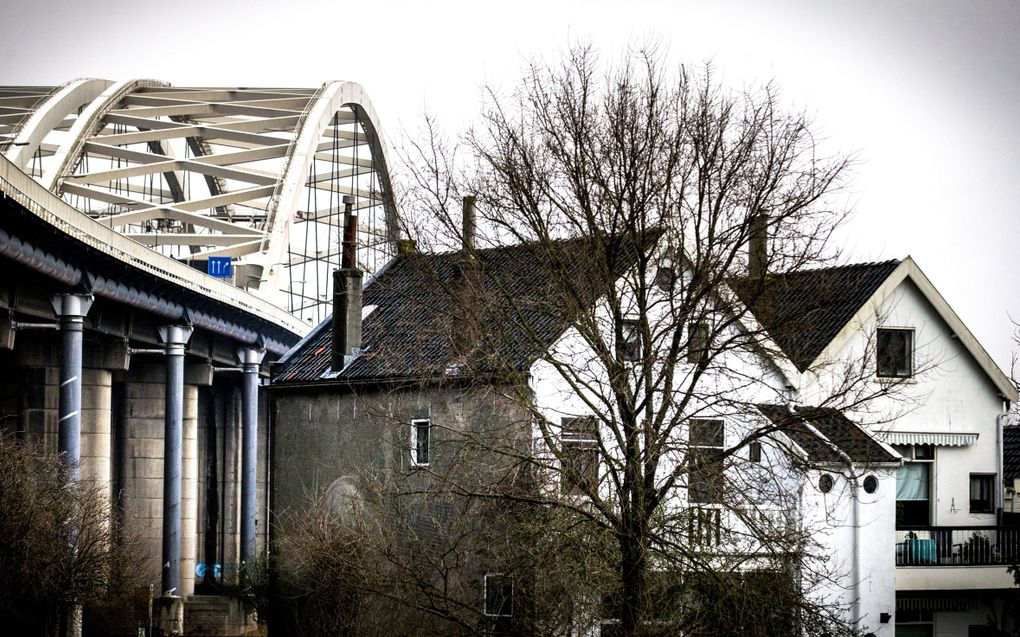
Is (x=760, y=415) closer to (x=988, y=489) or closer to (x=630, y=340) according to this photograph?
(x=630, y=340)

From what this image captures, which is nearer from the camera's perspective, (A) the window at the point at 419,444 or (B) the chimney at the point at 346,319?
(A) the window at the point at 419,444

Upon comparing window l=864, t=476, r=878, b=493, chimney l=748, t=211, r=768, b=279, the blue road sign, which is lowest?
window l=864, t=476, r=878, b=493

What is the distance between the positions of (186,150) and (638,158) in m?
68.7

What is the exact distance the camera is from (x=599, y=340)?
2202 cm

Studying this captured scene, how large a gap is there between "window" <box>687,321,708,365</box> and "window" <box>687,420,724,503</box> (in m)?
0.99

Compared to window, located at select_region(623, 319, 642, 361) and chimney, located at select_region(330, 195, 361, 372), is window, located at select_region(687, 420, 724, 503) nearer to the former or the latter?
window, located at select_region(623, 319, 642, 361)

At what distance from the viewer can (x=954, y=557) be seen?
34625mm

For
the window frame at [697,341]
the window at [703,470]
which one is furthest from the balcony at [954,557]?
the window frame at [697,341]

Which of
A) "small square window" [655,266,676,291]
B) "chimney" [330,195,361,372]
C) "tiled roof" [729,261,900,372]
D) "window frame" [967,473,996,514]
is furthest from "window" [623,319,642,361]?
"window frame" [967,473,996,514]

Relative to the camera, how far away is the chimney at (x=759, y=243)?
72.5ft

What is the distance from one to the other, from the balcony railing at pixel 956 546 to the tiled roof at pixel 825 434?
321cm

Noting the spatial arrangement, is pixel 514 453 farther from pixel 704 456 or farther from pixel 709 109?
pixel 709 109

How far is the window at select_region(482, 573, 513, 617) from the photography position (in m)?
24.2

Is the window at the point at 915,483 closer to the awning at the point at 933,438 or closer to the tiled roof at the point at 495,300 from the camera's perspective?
the awning at the point at 933,438
